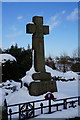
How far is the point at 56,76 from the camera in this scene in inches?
1078

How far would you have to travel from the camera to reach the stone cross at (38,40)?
42.5 feet

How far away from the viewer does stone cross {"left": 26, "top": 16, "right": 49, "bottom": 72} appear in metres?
13.0

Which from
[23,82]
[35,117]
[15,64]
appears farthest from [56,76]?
[35,117]

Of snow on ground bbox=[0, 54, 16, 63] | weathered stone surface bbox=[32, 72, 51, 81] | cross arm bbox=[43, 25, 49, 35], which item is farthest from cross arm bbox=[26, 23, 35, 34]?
snow on ground bbox=[0, 54, 16, 63]

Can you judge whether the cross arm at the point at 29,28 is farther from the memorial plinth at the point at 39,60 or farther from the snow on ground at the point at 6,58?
the snow on ground at the point at 6,58

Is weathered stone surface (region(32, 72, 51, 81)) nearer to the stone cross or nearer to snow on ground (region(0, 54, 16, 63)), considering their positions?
the stone cross

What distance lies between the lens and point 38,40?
13.2m

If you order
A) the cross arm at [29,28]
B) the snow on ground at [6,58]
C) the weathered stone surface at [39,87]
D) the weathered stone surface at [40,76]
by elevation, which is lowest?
the weathered stone surface at [39,87]

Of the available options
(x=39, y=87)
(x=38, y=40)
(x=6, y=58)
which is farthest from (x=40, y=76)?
(x=6, y=58)

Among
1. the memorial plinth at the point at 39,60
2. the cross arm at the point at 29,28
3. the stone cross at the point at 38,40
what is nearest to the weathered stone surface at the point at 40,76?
the memorial plinth at the point at 39,60

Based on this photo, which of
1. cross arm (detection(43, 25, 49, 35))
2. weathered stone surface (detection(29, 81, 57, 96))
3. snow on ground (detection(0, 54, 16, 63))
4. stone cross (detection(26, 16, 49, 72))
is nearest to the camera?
weathered stone surface (detection(29, 81, 57, 96))

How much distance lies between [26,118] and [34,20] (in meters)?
7.29

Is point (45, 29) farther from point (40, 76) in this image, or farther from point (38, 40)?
point (40, 76)

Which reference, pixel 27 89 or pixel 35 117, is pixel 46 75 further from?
pixel 35 117
